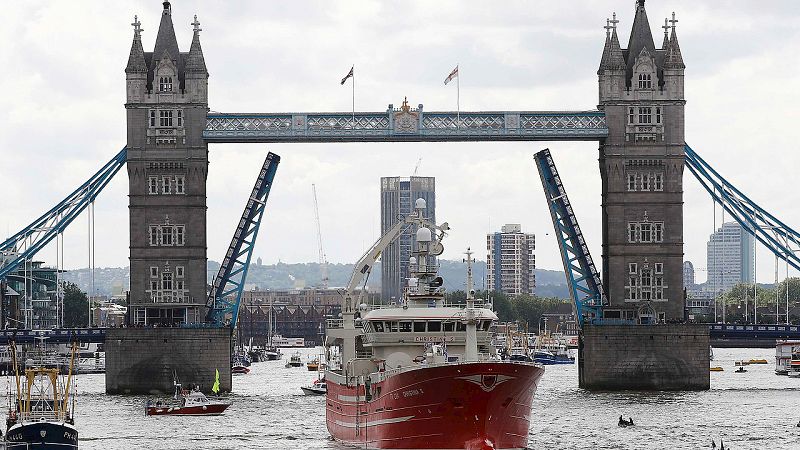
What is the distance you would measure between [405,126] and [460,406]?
65019mm

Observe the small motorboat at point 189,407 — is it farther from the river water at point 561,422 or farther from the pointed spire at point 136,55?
the pointed spire at point 136,55

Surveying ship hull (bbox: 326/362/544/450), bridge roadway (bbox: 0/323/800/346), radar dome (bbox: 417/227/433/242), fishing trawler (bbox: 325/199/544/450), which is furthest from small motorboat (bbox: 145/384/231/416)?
ship hull (bbox: 326/362/544/450)

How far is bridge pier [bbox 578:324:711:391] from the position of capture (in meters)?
149

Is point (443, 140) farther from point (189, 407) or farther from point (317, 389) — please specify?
point (189, 407)

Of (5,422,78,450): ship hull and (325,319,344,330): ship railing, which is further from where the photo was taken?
(325,319,344,330): ship railing

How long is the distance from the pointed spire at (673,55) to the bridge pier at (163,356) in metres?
39.4

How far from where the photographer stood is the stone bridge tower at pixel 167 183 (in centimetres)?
15262

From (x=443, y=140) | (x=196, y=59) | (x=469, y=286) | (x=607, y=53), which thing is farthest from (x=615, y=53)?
(x=469, y=286)

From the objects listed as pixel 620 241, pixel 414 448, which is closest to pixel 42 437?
pixel 414 448

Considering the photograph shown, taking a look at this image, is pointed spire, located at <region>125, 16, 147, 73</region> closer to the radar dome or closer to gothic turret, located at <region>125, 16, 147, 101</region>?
gothic turret, located at <region>125, 16, 147, 101</region>

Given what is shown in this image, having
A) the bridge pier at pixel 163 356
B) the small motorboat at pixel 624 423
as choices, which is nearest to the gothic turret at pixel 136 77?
the bridge pier at pixel 163 356

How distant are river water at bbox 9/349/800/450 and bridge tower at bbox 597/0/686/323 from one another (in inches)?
339

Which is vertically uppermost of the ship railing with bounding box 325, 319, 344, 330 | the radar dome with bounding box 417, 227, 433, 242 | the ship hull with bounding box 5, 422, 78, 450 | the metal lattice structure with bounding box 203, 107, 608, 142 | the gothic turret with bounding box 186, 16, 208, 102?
the gothic turret with bounding box 186, 16, 208, 102

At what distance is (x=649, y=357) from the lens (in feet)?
490
